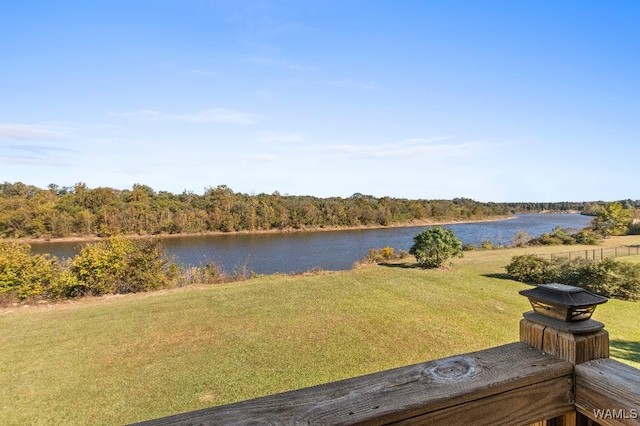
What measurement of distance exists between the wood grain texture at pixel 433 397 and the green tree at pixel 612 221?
43.5 metres

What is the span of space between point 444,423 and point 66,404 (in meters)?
6.55

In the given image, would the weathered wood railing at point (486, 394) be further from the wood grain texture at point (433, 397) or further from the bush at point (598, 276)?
the bush at point (598, 276)

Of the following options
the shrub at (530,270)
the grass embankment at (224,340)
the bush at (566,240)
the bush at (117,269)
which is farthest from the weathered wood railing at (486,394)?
the bush at (566,240)

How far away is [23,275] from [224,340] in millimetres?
8833

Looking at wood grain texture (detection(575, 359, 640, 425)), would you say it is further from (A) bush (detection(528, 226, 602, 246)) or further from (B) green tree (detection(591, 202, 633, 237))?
(B) green tree (detection(591, 202, 633, 237))

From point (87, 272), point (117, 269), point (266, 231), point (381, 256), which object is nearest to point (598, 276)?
point (381, 256)

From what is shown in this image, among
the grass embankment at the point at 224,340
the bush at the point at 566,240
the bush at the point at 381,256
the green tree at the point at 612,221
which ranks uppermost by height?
the green tree at the point at 612,221

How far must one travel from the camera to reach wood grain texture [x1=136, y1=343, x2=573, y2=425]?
72 centimetres

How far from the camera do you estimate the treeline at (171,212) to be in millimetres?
39438

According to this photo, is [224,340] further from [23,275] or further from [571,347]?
[23,275]

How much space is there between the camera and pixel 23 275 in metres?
11.6

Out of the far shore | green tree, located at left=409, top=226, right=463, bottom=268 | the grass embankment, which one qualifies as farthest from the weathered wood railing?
the far shore

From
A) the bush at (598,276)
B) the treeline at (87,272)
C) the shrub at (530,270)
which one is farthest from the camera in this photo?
the shrub at (530,270)

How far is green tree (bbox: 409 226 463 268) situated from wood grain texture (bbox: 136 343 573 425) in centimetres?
1579
